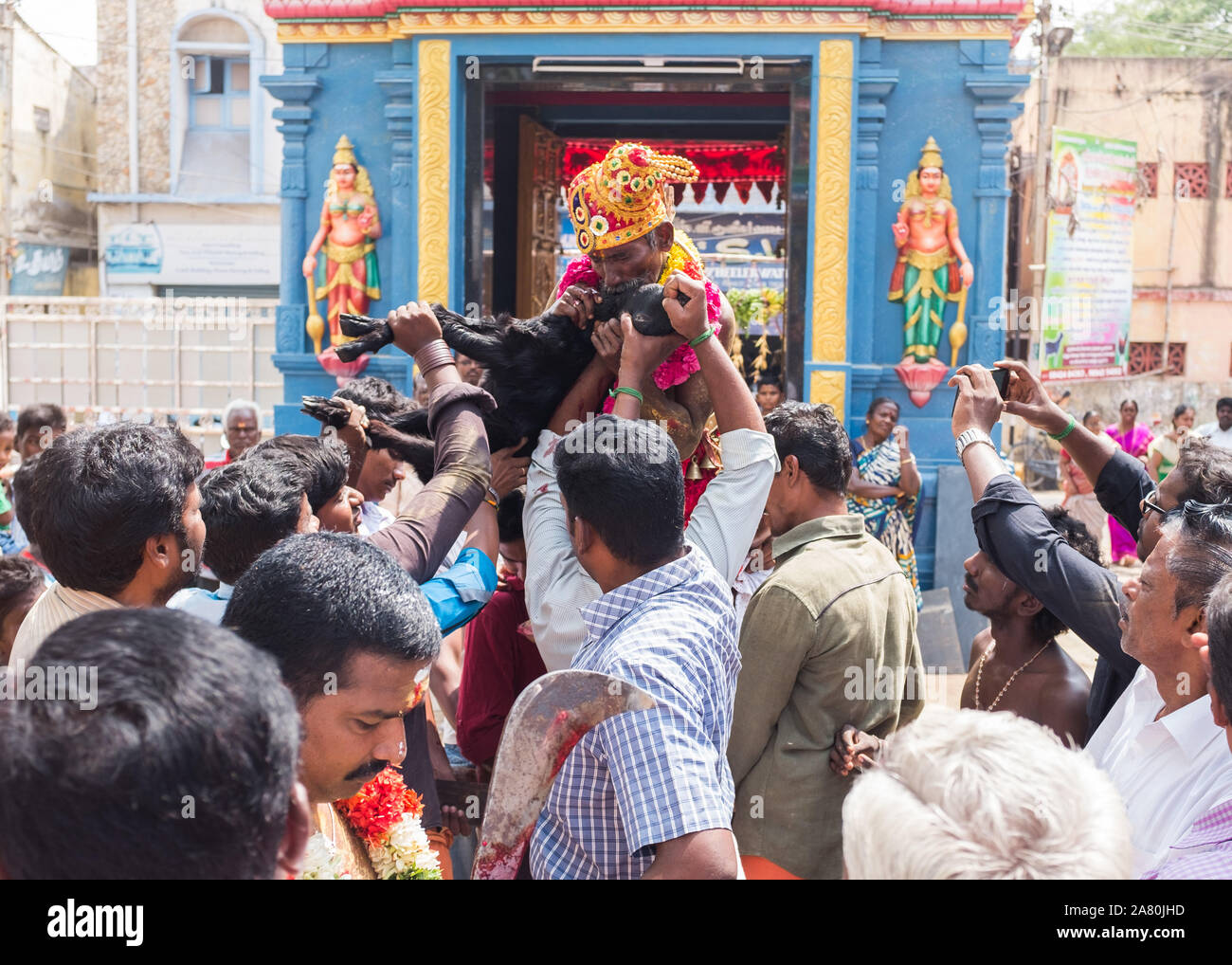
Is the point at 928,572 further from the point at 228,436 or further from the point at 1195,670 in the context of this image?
the point at 1195,670

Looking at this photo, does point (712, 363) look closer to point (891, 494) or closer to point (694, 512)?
point (694, 512)

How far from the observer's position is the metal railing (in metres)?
13.3

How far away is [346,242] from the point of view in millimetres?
7797

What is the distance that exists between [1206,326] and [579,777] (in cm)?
2045

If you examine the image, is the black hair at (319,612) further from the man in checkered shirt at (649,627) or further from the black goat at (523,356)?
the black goat at (523,356)

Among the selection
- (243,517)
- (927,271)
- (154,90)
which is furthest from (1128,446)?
(154,90)

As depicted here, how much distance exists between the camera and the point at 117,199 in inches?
729

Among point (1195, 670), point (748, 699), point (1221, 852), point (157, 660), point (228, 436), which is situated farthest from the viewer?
point (228, 436)

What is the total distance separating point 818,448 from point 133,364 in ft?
40.2

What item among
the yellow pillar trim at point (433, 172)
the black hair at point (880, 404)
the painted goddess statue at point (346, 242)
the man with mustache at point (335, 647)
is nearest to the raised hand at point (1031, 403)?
the man with mustache at point (335, 647)

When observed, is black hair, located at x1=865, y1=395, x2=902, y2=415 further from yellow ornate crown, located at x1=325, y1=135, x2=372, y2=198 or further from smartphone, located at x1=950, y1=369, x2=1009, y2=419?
smartphone, located at x1=950, y1=369, x2=1009, y2=419

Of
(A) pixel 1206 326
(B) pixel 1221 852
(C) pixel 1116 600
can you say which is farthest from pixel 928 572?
(A) pixel 1206 326

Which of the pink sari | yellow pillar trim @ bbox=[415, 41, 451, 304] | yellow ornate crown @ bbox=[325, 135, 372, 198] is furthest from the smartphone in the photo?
the pink sari

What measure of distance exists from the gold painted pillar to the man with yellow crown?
15.0ft
